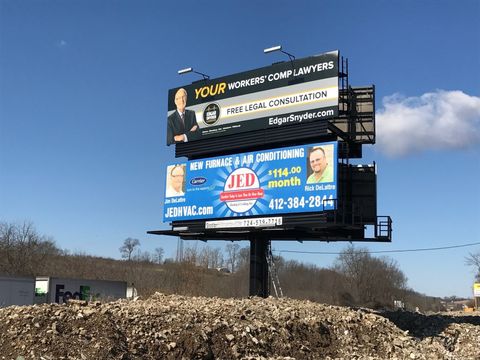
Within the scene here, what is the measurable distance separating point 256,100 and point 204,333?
12726 mm

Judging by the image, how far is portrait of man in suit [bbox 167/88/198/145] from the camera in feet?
83.6

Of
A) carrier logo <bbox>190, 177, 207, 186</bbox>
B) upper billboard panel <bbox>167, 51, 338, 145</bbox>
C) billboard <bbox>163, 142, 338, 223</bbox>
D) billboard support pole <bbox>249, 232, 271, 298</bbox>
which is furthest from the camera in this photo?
carrier logo <bbox>190, 177, 207, 186</bbox>

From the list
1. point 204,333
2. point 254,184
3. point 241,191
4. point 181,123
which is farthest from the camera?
point 181,123

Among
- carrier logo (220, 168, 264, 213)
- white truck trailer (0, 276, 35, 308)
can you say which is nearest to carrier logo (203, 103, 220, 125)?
carrier logo (220, 168, 264, 213)

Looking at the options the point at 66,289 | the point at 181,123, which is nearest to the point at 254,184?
the point at 181,123

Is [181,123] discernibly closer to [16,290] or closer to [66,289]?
[16,290]

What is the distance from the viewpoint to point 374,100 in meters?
22.9

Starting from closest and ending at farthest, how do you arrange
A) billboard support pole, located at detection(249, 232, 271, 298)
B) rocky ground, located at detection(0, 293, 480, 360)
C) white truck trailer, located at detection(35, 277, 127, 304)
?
rocky ground, located at detection(0, 293, 480, 360)
billboard support pole, located at detection(249, 232, 271, 298)
white truck trailer, located at detection(35, 277, 127, 304)

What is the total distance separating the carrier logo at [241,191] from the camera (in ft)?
74.3

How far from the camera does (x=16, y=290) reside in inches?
1661

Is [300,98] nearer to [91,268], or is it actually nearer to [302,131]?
[302,131]

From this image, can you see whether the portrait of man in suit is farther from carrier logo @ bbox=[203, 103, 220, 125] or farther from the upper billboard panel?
carrier logo @ bbox=[203, 103, 220, 125]

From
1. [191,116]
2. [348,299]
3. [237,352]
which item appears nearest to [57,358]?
[237,352]

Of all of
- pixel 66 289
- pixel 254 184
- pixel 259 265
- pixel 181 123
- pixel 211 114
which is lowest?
pixel 66 289
